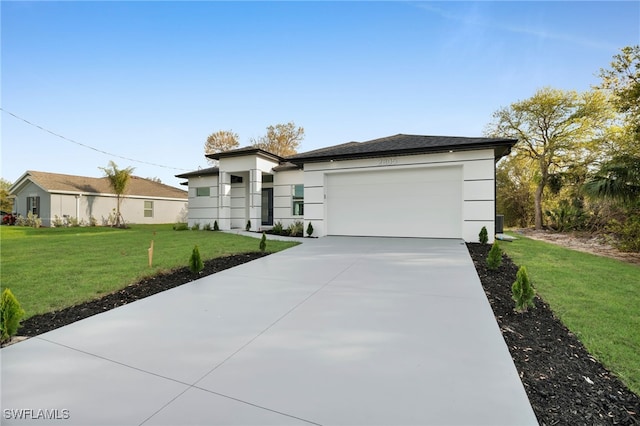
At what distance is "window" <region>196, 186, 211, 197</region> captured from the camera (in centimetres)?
1608

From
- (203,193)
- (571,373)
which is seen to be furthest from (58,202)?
(571,373)

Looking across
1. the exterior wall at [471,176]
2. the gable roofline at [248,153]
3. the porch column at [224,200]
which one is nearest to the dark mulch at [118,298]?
the exterior wall at [471,176]

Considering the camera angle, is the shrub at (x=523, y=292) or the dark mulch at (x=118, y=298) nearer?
the dark mulch at (x=118, y=298)

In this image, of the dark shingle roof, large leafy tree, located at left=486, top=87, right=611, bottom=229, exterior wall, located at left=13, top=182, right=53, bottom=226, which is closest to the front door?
the dark shingle roof

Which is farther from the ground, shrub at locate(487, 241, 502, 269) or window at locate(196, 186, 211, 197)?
window at locate(196, 186, 211, 197)

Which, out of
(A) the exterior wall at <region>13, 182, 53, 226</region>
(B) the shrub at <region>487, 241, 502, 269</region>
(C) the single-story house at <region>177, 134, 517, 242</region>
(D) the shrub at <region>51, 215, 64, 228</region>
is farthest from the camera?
(A) the exterior wall at <region>13, 182, 53, 226</region>

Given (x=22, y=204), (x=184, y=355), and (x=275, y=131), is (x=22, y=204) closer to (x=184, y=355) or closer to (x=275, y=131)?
(x=275, y=131)

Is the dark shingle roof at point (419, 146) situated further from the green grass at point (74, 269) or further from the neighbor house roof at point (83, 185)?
the neighbor house roof at point (83, 185)

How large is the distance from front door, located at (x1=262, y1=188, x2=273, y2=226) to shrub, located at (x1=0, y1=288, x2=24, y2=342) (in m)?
13.1

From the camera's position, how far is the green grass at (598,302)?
2.52m

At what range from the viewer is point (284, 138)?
2998 cm

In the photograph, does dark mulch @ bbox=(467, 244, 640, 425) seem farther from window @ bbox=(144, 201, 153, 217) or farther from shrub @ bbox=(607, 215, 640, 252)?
window @ bbox=(144, 201, 153, 217)

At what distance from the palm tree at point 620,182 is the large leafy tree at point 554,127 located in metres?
12.0

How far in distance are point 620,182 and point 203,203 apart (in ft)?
58.4
